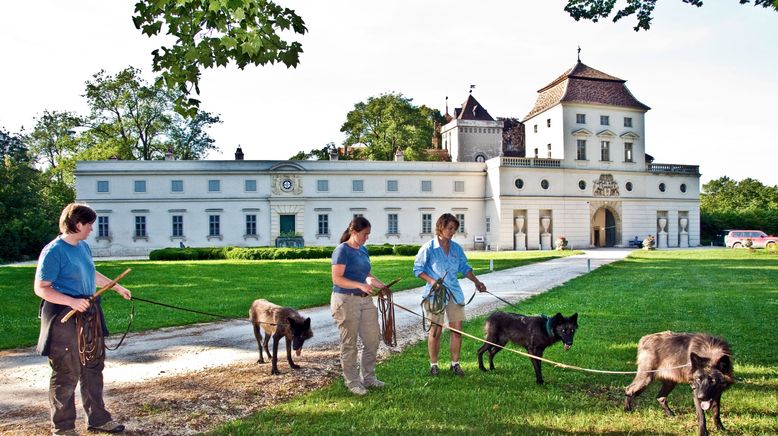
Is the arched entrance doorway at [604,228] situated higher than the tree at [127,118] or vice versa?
the tree at [127,118]

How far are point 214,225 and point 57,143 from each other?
22079 mm

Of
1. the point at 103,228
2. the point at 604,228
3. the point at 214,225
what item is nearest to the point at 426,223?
the point at 604,228

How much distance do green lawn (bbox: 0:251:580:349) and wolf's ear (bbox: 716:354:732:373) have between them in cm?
883

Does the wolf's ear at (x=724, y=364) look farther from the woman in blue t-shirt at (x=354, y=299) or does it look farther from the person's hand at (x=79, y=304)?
the person's hand at (x=79, y=304)

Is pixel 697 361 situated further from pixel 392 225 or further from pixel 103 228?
pixel 103 228

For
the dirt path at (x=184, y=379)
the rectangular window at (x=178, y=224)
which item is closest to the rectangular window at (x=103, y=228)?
the rectangular window at (x=178, y=224)

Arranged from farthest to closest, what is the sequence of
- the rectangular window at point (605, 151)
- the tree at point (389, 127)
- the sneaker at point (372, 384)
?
1. the tree at point (389, 127)
2. the rectangular window at point (605, 151)
3. the sneaker at point (372, 384)

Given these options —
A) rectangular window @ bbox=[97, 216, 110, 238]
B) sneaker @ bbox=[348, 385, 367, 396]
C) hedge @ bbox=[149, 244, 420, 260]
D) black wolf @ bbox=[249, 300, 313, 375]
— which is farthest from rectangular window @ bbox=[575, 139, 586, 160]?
sneaker @ bbox=[348, 385, 367, 396]

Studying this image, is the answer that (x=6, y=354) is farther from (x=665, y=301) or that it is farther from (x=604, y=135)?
(x=604, y=135)

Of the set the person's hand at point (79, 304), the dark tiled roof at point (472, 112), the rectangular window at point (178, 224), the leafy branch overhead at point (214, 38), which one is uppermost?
the dark tiled roof at point (472, 112)

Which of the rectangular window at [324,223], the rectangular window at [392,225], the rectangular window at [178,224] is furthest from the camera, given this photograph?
the rectangular window at [392,225]

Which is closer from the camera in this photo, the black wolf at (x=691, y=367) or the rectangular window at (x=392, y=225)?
the black wolf at (x=691, y=367)

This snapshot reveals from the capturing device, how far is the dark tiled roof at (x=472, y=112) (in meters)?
59.1

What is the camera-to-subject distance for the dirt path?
5133 millimetres
